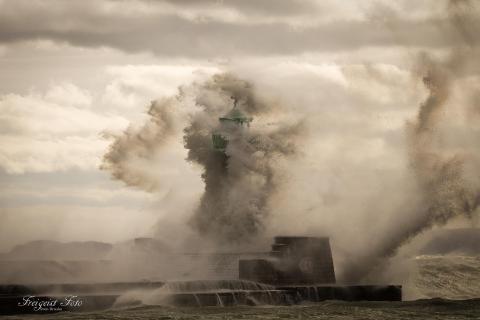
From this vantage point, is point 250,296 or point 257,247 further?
point 257,247

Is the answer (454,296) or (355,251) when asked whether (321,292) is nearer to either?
(355,251)

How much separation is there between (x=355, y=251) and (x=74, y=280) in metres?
11.8

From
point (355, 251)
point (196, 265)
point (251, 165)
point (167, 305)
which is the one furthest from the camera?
point (251, 165)

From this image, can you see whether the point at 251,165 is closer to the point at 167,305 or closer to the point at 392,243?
the point at 392,243

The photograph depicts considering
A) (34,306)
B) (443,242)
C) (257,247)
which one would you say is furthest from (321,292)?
(443,242)

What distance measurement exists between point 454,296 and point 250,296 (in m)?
17.2

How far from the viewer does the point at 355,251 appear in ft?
118

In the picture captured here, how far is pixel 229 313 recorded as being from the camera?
2491cm

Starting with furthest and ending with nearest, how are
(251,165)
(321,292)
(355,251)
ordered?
(251,165), (355,251), (321,292)

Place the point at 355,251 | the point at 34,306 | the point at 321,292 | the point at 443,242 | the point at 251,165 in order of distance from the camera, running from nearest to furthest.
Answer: the point at 34,306
the point at 321,292
the point at 355,251
the point at 251,165
the point at 443,242

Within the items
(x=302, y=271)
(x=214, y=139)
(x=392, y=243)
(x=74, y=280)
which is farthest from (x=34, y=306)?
(x=214, y=139)

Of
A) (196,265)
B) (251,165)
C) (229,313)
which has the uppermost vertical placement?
(251,165)

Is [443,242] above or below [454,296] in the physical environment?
above

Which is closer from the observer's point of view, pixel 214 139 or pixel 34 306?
pixel 34 306
